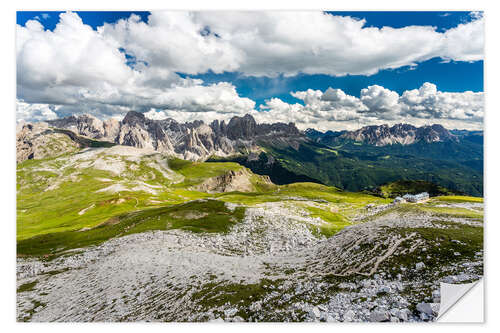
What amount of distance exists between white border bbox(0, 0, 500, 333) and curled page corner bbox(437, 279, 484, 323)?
81cm

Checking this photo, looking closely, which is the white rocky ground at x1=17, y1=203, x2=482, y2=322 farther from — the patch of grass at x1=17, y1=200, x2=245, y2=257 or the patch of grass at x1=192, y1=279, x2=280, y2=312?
the patch of grass at x1=17, y1=200, x2=245, y2=257

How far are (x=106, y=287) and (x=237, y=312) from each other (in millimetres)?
13391

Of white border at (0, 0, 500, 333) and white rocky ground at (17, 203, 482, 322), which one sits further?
white border at (0, 0, 500, 333)

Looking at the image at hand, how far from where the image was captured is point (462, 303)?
42.0 feet

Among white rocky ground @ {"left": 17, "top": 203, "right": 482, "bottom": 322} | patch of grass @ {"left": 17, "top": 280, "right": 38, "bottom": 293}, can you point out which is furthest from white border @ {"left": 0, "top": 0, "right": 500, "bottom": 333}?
patch of grass @ {"left": 17, "top": 280, "right": 38, "bottom": 293}

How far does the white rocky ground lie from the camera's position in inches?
449

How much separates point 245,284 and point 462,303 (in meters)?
11.6

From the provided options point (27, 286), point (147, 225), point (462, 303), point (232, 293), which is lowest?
point (27, 286)
